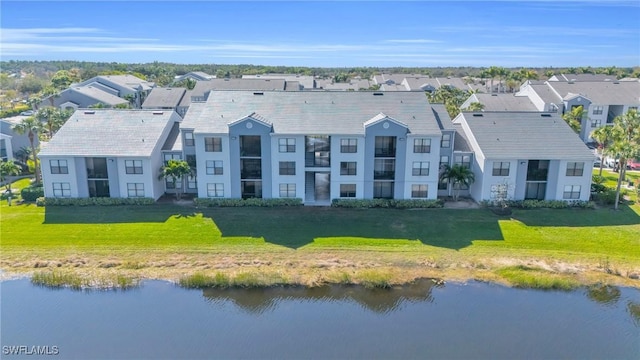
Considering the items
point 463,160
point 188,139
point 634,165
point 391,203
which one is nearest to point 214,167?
point 188,139

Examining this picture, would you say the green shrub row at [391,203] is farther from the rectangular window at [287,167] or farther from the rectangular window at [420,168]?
the rectangular window at [287,167]

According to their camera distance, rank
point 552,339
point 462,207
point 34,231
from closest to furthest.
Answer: point 552,339, point 34,231, point 462,207

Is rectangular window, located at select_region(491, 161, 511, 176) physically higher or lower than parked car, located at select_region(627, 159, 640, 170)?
higher

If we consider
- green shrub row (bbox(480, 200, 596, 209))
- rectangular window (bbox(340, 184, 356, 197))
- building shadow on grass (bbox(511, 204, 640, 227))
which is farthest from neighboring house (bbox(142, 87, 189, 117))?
building shadow on grass (bbox(511, 204, 640, 227))

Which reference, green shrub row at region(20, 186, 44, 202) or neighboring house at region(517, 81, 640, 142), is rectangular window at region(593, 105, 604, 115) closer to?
neighboring house at region(517, 81, 640, 142)

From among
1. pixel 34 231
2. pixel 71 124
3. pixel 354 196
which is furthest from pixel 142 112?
pixel 354 196

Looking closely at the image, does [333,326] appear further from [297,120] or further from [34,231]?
[34,231]

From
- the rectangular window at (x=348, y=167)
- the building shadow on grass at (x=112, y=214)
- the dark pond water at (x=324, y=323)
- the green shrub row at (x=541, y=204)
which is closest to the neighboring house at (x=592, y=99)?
the green shrub row at (x=541, y=204)
